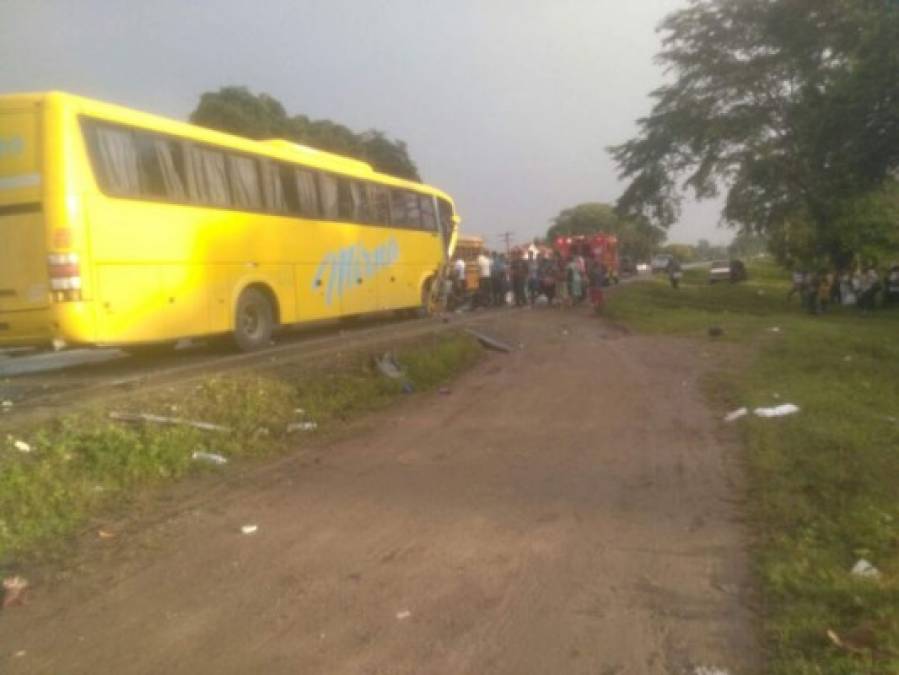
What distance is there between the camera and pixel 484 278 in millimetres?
23172

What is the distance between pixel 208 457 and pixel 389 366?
152 inches

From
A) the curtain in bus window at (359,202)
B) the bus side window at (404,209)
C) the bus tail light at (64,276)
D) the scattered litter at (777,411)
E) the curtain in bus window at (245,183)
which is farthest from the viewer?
the bus side window at (404,209)

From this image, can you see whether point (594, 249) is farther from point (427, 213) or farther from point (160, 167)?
point (160, 167)

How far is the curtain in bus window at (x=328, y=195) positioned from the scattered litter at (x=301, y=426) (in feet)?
22.1

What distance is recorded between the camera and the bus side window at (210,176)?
11.0 m

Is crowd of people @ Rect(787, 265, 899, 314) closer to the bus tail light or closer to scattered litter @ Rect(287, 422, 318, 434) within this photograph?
scattered litter @ Rect(287, 422, 318, 434)

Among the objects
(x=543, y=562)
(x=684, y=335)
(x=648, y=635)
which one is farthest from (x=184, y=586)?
(x=684, y=335)

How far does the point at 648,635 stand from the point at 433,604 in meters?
1.01

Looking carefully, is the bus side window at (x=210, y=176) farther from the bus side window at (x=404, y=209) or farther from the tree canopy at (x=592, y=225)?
the tree canopy at (x=592, y=225)

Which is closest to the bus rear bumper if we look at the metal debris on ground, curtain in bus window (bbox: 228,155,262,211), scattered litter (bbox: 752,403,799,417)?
the metal debris on ground

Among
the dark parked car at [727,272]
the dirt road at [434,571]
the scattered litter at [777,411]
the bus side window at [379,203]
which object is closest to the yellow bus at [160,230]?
the bus side window at [379,203]

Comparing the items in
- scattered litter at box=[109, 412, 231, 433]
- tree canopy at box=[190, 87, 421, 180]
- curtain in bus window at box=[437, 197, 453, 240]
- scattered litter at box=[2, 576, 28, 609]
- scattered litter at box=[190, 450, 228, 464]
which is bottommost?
scattered litter at box=[2, 576, 28, 609]

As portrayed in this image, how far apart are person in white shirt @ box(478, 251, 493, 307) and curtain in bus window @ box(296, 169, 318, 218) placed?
31.2ft

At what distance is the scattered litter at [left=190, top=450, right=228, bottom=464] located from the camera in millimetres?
6699
